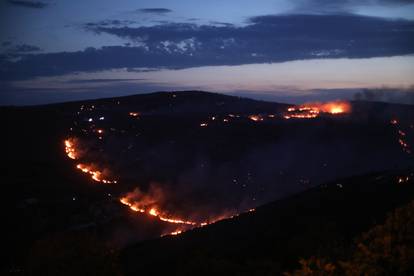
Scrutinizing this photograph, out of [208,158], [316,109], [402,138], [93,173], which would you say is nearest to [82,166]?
[93,173]

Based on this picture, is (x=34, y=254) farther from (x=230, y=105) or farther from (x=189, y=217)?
(x=230, y=105)

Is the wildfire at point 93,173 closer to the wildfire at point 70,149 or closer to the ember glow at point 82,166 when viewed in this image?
the ember glow at point 82,166

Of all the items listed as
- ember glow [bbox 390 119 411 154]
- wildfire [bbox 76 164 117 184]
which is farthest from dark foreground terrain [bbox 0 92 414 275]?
wildfire [bbox 76 164 117 184]

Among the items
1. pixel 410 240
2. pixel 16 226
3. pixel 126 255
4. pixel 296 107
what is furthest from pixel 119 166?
pixel 296 107

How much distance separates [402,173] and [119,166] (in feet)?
166

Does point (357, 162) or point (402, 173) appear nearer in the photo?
point (402, 173)

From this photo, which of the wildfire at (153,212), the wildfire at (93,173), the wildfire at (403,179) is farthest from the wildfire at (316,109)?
the wildfire at (153,212)

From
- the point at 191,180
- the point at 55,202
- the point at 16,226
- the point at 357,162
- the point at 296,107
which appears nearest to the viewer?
the point at 16,226

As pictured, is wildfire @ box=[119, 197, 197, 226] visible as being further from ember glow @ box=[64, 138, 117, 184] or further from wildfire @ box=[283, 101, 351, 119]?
wildfire @ box=[283, 101, 351, 119]

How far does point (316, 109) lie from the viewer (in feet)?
557

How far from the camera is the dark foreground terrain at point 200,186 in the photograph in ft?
135

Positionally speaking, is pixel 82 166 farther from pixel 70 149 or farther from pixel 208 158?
pixel 208 158

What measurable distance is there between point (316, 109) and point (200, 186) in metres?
96.5

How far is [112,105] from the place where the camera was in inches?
7032
